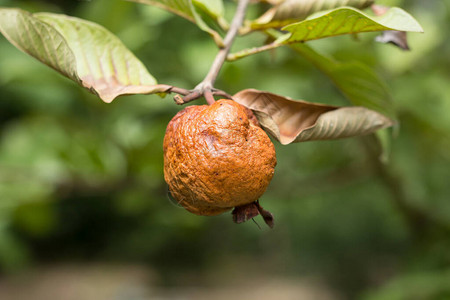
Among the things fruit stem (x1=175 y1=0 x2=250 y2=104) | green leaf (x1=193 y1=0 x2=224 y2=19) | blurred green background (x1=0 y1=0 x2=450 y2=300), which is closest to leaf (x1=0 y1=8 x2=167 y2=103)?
fruit stem (x1=175 y1=0 x2=250 y2=104)

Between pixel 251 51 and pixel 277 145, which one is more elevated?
pixel 251 51

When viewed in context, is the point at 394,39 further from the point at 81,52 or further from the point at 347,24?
the point at 81,52

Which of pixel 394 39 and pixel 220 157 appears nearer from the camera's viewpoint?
pixel 220 157

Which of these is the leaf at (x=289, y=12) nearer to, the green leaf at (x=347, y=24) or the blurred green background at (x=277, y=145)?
the green leaf at (x=347, y=24)

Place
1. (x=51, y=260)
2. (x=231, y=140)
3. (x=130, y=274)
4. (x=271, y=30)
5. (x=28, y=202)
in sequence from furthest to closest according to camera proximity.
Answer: (x=51, y=260), (x=130, y=274), (x=28, y=202), (x=271, y=30), (x=231, y=140)

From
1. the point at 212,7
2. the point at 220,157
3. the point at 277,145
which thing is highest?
the point at 212,7

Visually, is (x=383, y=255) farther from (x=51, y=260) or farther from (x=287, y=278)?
(x=51, y=260)

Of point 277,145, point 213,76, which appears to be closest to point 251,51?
point 213,76

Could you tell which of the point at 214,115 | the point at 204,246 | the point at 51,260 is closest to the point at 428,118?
the point at 214,115
